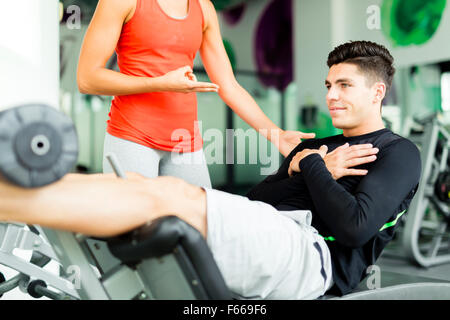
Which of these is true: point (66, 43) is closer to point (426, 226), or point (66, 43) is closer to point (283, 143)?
point (426, 226)

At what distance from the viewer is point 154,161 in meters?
1.37

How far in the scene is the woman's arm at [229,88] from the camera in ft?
4.94

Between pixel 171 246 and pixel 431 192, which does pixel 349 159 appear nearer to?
pixel 171 246

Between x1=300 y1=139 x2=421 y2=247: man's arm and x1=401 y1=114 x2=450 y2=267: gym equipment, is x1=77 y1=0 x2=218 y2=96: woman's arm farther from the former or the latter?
x1=401 y1=114 x2=450 y2=267: gym equipment

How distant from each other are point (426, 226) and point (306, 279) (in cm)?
261

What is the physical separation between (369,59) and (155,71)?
0.65 metres

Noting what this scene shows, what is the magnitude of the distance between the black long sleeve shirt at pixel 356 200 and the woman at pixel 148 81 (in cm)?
24

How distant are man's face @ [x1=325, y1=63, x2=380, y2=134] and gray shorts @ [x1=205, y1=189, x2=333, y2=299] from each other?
45 centimetres

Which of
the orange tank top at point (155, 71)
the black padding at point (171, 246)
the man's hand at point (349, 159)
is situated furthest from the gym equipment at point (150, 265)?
the orange tank top at point (155, 71)

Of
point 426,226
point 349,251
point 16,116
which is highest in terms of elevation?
point 16,116

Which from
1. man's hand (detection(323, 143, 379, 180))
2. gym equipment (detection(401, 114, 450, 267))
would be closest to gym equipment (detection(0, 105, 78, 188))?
man's hand (detection(323, 143, 379, 180))

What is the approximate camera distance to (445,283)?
1.22 m

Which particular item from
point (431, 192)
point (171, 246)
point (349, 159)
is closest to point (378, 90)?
point (349, 159)
